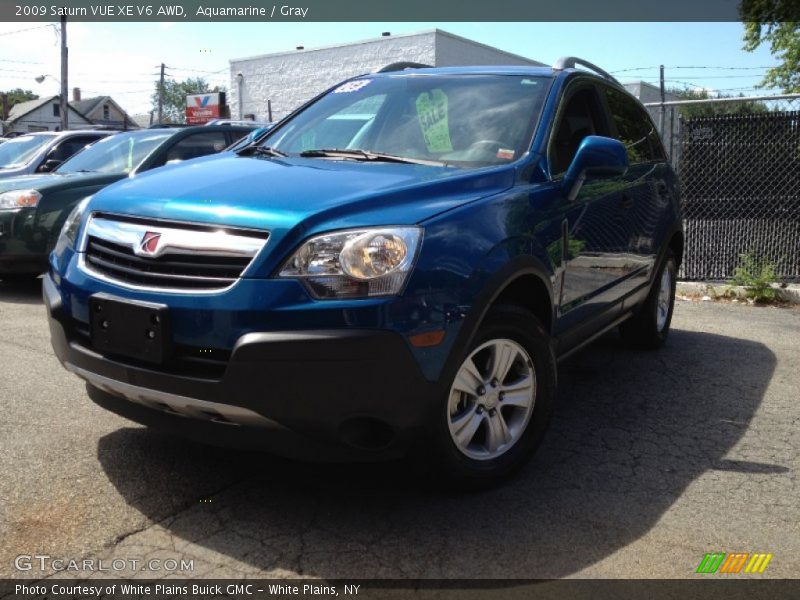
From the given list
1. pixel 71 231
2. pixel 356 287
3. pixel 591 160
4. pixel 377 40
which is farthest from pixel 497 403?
pixel 377 40

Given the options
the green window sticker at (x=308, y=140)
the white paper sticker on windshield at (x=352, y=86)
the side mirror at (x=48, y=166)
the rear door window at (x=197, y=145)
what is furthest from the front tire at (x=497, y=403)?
the side mirror at (x=48, y=166)

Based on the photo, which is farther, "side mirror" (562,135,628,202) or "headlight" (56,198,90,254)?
"side mirror" (562,135,628,202)

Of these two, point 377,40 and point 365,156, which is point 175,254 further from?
point 377,40

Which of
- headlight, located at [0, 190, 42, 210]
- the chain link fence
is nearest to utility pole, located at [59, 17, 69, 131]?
headlight, located at [0, 190, 42, 210]

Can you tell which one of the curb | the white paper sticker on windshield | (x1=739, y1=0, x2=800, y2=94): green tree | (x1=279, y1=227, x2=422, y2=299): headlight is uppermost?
(x1=739, y1=0, x2=800, y2=94): green tree

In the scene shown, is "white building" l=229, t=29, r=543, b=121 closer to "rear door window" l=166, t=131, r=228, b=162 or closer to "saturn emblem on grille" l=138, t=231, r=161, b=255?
"rear door window" l=166, t=131, r=228, b=162

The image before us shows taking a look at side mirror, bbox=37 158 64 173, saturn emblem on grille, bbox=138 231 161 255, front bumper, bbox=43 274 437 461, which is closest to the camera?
front bumper, bbox=43 274 437 461

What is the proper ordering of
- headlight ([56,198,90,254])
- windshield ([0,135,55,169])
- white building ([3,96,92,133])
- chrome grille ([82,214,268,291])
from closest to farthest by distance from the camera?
chrome grille ([82,214,268,291]), headlight ([56,198,90,254]), windshield ([0,135,55,169]), white building ([3,96,92,133])

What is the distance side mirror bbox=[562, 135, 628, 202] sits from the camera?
3908mm

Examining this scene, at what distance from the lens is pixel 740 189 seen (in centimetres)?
869

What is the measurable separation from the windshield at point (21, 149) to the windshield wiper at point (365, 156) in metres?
7.48

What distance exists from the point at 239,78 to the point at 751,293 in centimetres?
3554

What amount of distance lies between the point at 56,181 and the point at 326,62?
30682mm

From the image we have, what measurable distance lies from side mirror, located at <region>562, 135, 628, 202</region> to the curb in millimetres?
5140
